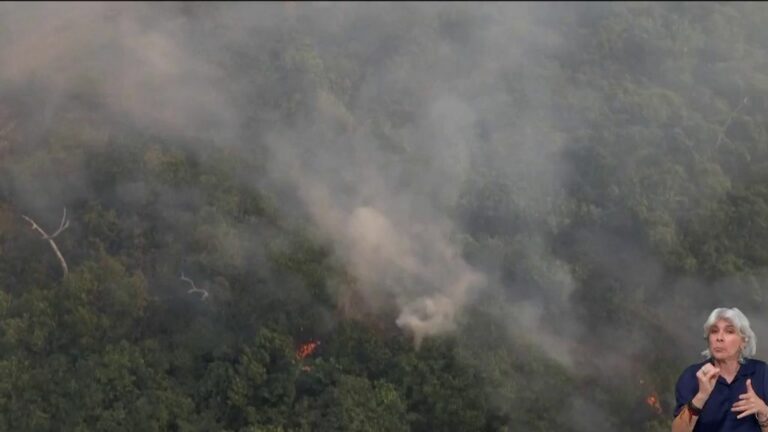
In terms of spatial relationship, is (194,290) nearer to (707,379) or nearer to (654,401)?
(654,401)

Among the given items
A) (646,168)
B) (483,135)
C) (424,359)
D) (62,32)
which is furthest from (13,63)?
(646,168)

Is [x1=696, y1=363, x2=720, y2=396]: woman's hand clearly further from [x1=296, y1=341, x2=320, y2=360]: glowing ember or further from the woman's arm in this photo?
[x1=296, y1=341, x2=320, y2=360]: glowing ember

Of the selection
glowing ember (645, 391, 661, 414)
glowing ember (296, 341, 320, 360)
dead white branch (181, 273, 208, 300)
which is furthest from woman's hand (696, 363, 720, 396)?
dead white branch (181, 273, 208, 300)

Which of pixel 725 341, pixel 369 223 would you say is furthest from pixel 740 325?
pixel 369 223

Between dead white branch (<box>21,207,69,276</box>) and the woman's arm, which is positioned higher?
dead white branch (<box>21,207,69,276</box>)

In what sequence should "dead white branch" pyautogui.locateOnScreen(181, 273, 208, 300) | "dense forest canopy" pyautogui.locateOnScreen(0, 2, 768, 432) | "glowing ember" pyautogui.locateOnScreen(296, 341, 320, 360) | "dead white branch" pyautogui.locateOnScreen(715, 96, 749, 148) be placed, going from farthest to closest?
"dead white branch" pyautogui.locateOnScreen(715, 96, 749, 148)
"dead white branch" pyautogui.locateOnScreen(181, 273, 208, 300)
"glowing ember" pyautogui.locateOnScreen(296, 341, 320, 360)
"dense forest canopy" pyautogui.locateOnScreen(0, 2, 768, 432)

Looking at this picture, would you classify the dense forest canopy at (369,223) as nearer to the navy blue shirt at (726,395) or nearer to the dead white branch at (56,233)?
the dead white branch at (56,233)
